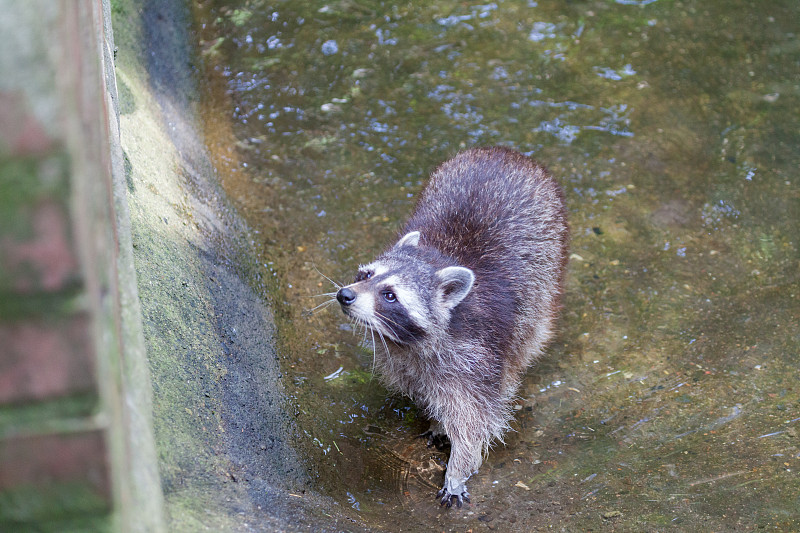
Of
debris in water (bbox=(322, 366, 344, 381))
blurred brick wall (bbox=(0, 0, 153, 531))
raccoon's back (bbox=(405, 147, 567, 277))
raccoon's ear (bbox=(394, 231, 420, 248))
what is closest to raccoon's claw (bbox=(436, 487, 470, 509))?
debris in water (bbox=(322, 366, 344, 381))

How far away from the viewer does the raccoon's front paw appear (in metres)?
3.45

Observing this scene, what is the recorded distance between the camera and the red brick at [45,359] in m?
1.38

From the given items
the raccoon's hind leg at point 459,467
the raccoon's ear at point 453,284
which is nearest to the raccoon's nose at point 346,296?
the raccoon's ear at point 453,284

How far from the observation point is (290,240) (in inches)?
181

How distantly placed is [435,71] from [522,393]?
2.98 m

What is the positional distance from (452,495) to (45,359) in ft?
8.10

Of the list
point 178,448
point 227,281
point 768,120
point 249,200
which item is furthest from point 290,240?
point 768,120

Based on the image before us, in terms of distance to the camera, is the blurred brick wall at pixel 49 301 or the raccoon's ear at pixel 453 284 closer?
the blurred brick wall at pixel 49 301

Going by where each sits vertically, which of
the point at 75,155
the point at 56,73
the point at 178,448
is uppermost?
the point at 56,73

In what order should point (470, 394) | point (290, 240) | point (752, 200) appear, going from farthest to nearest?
point (752, 200), point (290, 240), point (470, 394)

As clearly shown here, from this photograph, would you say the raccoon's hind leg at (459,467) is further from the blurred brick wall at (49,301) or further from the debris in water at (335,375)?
the blurred brick wall at (49,301)

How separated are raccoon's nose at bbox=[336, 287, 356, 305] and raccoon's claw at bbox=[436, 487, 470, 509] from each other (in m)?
1.02

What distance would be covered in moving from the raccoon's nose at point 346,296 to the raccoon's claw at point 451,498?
3.36 ft

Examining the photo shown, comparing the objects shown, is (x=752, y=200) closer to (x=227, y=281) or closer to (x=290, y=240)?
(x=290, y=240)
